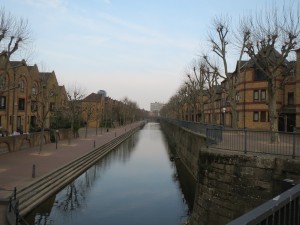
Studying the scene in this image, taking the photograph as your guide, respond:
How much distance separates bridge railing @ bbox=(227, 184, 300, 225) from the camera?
108 inches

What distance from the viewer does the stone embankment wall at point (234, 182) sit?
35.1ft

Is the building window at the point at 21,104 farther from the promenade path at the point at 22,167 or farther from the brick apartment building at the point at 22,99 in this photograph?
the promenade path at the point at 22,167

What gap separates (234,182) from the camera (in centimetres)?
1179

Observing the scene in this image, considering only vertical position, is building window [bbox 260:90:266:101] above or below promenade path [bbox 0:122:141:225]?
above

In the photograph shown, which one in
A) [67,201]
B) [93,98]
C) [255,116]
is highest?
[93,98]

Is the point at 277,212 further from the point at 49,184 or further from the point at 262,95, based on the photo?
the point at 262,95

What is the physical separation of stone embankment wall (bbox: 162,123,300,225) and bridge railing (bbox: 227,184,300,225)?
6.98 metres

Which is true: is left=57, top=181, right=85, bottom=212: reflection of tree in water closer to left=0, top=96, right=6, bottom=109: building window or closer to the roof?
left=0, top=96, right=6, bottom=109: building window

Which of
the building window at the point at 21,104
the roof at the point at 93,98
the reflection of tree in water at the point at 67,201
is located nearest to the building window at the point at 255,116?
the reflection of tree in water at the point at 67,201

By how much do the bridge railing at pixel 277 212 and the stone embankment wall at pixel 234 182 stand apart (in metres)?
6.98

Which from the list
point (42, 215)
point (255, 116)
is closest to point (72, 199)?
point (42, 215)

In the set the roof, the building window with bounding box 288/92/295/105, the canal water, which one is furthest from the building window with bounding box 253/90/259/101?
the roof

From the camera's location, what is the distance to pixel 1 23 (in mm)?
20625

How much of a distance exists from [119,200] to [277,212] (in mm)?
16855
